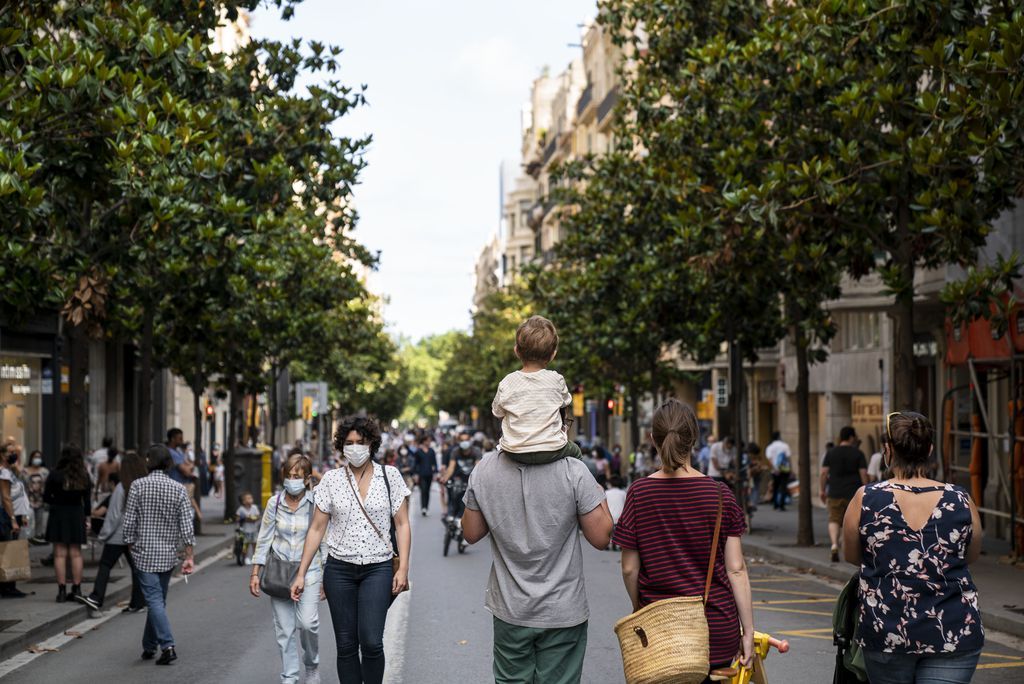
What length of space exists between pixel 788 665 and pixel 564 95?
76670 mm

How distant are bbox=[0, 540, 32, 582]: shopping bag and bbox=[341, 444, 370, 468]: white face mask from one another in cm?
683

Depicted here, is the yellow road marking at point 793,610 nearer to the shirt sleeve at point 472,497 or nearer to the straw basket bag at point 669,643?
the shirt sleeve at point 472,497

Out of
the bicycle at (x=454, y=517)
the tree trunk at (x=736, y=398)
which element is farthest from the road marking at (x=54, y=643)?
the tree trunk at (x=736, y=398)

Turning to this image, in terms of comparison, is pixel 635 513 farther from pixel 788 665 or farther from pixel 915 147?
pixel 915 147

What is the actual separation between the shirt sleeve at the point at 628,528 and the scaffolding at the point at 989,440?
14.0 m

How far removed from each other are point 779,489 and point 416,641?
2488 cm

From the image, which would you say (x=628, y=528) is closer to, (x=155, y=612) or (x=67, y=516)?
(x=155, y=612)

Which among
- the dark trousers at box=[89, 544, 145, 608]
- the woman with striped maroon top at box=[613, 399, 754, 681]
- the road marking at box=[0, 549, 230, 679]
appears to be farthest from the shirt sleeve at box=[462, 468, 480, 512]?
the dark trousers at box=[89, 544, 145, 608]

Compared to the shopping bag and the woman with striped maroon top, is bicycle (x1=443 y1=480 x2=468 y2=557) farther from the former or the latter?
the woman with striped maroon top

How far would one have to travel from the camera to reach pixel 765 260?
19.5 metres

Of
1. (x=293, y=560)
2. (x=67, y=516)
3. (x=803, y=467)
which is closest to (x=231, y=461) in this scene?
(x=803, y=467)

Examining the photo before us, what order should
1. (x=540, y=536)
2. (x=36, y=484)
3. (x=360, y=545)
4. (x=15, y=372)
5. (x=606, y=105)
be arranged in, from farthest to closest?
(x=606, y=105), (x=15, y=372), (x=36, y=484), (x=360, y=545), (x=540, y=536)

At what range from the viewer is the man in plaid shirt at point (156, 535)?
37.0 feet

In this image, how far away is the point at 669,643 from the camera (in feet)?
17.0
